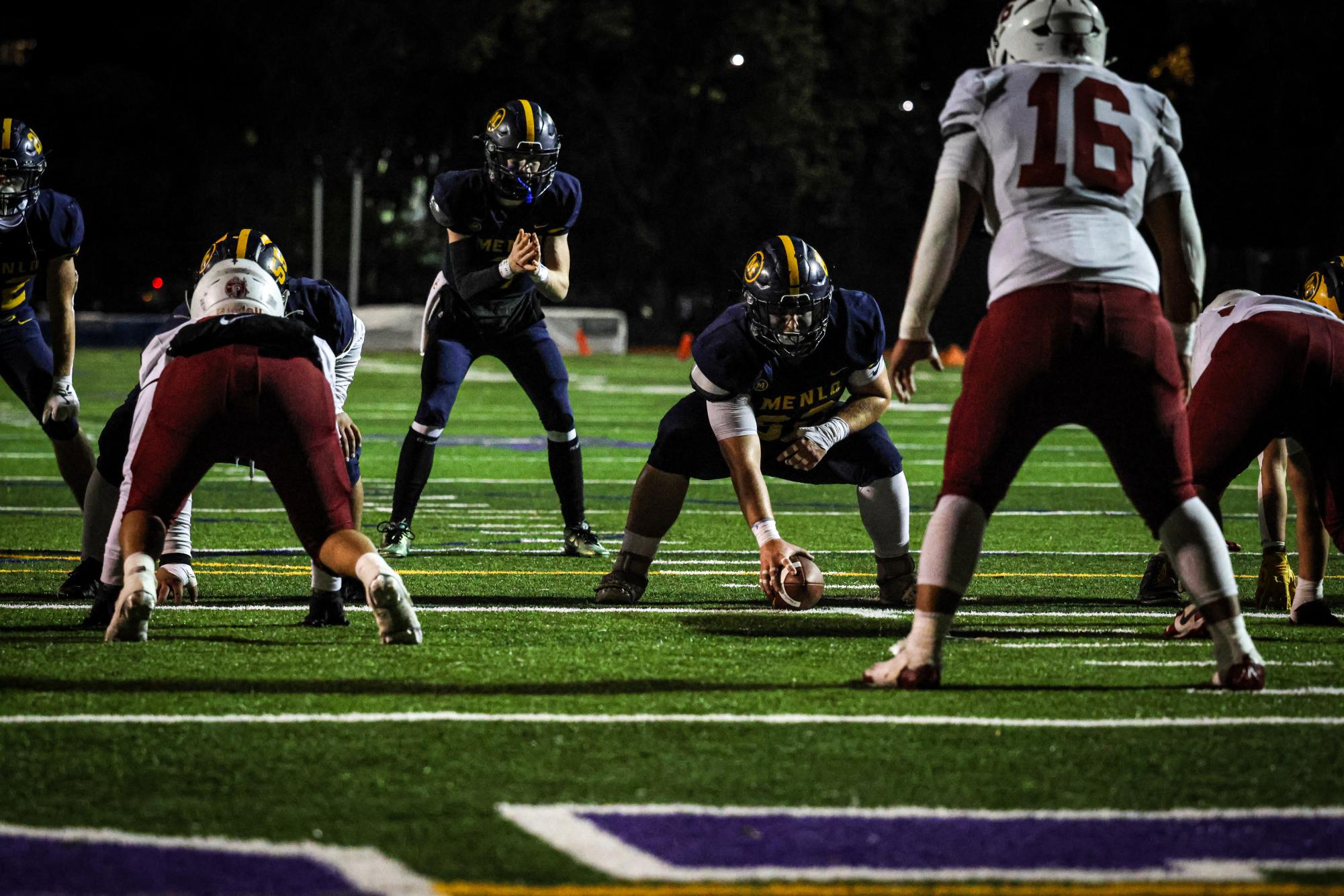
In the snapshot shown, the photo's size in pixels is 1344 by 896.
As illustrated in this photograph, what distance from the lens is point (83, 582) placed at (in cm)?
707

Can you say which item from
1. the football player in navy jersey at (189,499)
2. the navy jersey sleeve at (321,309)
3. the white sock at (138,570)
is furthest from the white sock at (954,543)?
the navy jersey sleeve at (321,309)

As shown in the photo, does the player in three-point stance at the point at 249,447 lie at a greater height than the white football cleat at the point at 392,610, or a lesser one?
greater

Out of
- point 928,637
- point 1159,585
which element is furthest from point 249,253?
point 1159,585

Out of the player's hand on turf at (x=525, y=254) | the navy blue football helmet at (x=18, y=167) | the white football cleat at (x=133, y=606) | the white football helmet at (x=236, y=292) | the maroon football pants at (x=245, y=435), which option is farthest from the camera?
the player's hand on turf at (x=525, y=254)

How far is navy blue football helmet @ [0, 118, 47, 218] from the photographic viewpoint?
25.3 ft

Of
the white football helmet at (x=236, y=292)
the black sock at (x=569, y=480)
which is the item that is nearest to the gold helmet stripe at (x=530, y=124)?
the black sock at (x=569, y=480)

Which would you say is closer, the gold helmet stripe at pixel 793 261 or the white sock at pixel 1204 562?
the white sock at pixel 1204 562

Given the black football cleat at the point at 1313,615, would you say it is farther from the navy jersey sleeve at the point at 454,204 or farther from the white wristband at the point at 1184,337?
the navy jersey sleeve at the point at 454,204

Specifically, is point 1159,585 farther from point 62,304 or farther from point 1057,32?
point 62,304

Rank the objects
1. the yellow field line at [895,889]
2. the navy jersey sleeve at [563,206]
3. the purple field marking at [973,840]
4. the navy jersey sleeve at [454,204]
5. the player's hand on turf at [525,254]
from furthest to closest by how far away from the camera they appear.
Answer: the navy jersey sleeve at [563,206] → the navy jersey sleeve at [454,204] → the player's hand on turf at [525,254] → the purple field marking at [973,840] → the yellow field line at [895,889]

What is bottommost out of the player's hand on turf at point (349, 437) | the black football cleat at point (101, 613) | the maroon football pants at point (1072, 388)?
the black football cleat at point (101, 613)

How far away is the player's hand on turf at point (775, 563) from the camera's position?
21.6ft

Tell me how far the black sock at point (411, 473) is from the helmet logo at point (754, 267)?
8.20 feet

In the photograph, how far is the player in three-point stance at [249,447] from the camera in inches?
219
